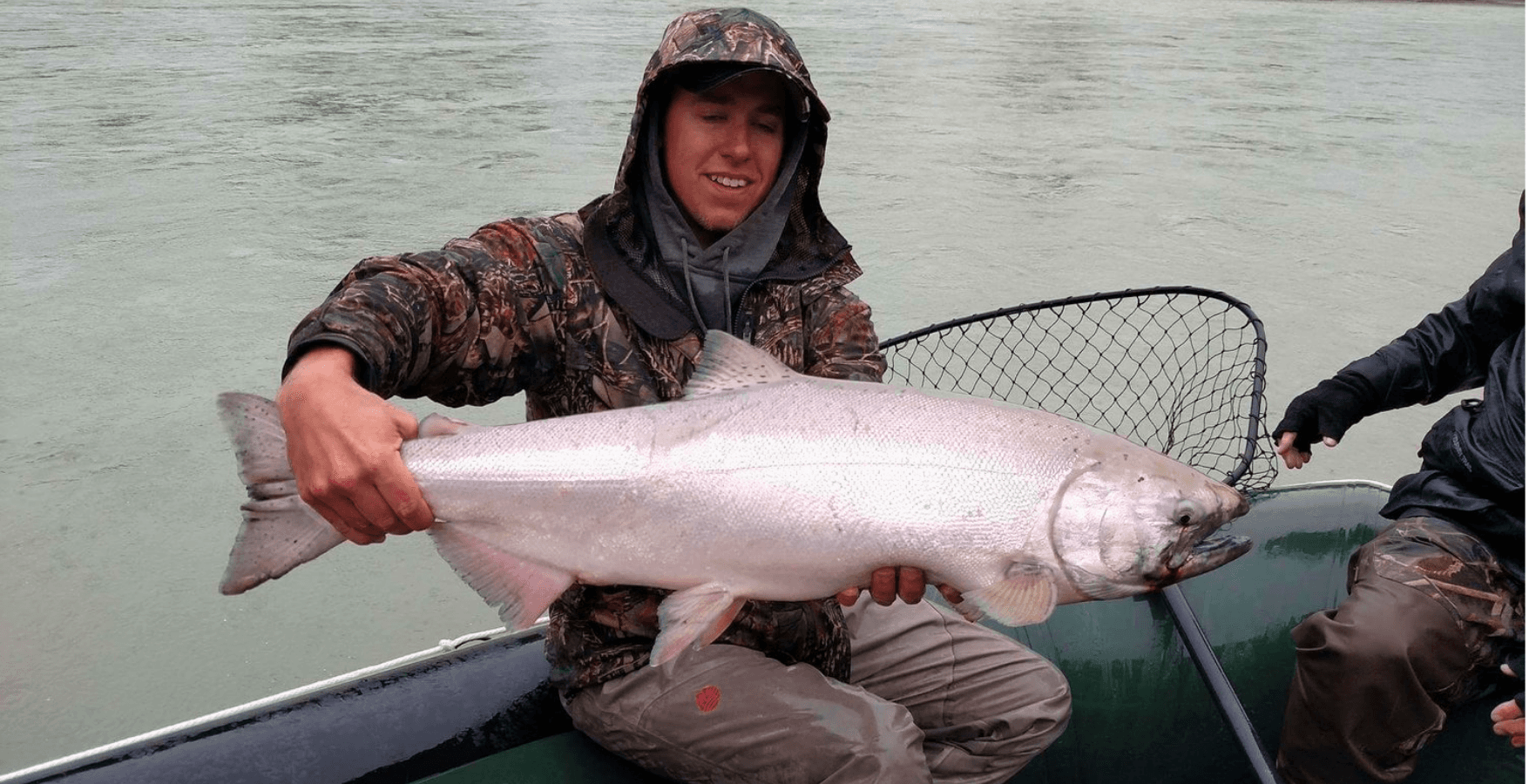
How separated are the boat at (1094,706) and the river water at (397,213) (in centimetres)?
121

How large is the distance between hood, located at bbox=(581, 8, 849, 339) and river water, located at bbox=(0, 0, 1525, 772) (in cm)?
191

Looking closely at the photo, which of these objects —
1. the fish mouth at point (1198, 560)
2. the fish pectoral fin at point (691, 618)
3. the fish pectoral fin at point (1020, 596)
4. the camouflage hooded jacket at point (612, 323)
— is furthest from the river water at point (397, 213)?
the fish mouth at point (1198, 560)

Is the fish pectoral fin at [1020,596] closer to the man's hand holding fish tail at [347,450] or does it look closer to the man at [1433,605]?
the man's hand holding fish tail at [347,450]

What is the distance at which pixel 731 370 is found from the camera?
189 cm

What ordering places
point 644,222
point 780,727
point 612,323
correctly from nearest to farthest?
point 780,727, point 612,323, point 644,222

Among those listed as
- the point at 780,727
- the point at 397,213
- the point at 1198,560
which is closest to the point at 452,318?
the point at 780,727

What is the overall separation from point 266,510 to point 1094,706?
1820 mm

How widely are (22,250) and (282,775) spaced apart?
551 centimetres

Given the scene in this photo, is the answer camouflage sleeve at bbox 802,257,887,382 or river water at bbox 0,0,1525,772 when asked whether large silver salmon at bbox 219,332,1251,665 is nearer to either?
camouflage sleeve at bbox 802,257,887,382

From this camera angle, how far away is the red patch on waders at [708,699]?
6.68ft

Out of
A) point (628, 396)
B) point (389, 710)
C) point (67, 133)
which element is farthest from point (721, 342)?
point (67, 133)

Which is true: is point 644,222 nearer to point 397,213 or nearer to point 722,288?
point 722,288

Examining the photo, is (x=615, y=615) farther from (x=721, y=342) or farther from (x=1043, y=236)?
(x=1043, y=236)

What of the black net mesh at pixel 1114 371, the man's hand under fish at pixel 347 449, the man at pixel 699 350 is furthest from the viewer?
the black net mesh at pixel 1114 371
